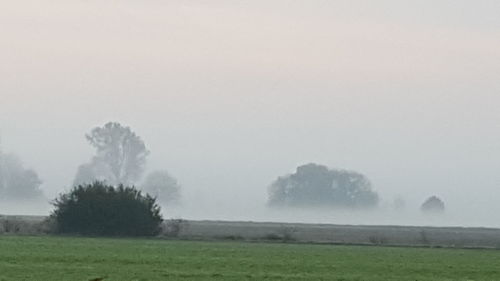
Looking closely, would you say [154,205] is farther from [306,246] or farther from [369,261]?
[369,261]

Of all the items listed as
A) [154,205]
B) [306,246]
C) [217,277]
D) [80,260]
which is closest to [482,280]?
[217,277]

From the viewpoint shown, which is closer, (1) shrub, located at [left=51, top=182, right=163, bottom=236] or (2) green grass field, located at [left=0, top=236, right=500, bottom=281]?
(2) green grass field, located at [left=0, top=236, right=500, bottom=281]

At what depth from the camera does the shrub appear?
217 feet

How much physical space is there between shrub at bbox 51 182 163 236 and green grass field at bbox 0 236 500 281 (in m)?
11.3

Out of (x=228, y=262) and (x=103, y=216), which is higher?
(x=103, y=216)

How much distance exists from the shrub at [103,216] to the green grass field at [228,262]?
11346 mm

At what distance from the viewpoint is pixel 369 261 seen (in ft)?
144

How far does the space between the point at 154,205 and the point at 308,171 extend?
3330 inches

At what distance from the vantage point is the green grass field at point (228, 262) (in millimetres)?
34781

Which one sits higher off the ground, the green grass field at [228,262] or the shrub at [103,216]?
the shrub at [103,216]

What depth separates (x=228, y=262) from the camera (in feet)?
133

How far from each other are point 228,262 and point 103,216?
26.5 m

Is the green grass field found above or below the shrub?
below

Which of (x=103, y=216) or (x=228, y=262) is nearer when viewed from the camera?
(x=228, y=262)
